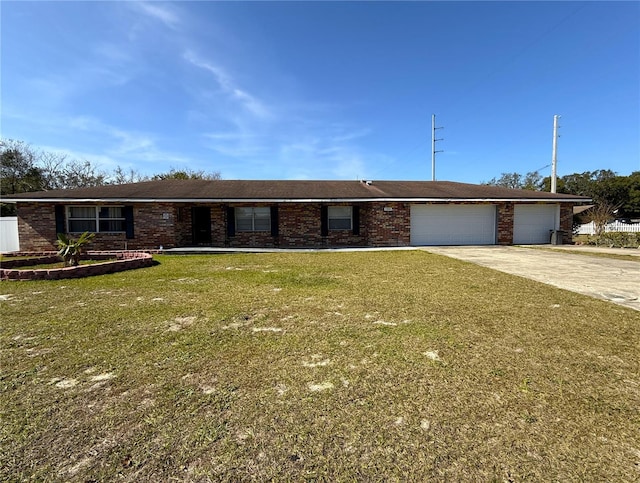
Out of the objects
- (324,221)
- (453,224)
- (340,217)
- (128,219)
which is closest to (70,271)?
(128,219)

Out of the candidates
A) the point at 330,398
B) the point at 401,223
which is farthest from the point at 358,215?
the point at 330,398

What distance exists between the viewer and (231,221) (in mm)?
14820

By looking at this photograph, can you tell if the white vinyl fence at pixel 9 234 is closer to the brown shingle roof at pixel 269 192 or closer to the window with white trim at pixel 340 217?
the brown shingle roof at pixel 269 192

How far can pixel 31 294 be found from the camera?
5.89 metres

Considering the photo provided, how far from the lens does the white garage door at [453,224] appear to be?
15.5m

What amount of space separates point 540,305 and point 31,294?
8715mm

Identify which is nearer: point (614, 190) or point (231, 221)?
point (231, 221)

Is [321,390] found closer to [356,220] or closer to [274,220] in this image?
[274,220]

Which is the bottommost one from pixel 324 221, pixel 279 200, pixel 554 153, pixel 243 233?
pixel 243 233

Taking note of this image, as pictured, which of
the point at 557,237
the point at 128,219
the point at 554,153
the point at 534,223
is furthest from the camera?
the point at 554,153

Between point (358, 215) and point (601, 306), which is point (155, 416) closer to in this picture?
point (601, 306)

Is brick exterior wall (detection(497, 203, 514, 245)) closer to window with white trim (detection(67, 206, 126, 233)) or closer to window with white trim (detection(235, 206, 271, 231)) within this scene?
window with white trim (detection(235, 206, 271, 231))

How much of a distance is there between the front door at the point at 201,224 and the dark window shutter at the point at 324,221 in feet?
17.2

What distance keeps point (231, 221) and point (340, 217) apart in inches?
201
